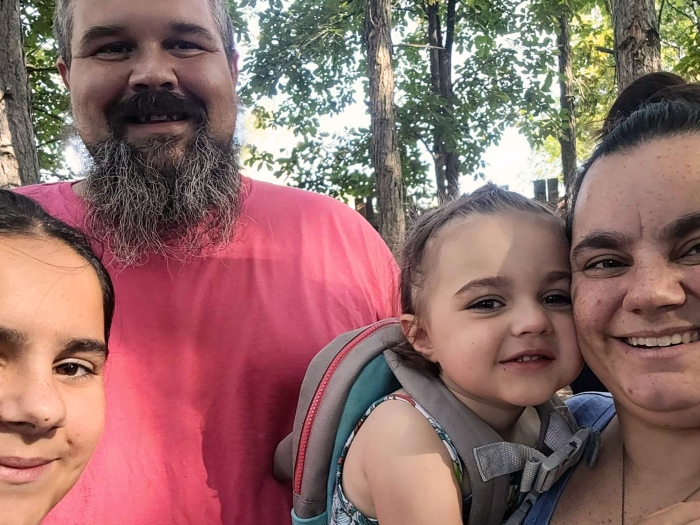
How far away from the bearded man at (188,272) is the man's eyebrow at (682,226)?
1.17 meters

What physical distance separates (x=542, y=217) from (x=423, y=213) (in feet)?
1.52

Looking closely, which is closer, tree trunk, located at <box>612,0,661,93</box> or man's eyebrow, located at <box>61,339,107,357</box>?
man's eyebrow, located at <box>61,339,107,357</box>

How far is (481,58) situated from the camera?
1060 cm

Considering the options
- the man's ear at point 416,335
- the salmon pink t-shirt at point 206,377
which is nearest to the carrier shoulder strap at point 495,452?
the man's ear at point 416,335

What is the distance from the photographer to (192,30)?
7.04 ft

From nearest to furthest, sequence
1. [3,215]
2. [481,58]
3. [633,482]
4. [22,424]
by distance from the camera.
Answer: [22,424] < [3,215] < [633,482] < [481,58]

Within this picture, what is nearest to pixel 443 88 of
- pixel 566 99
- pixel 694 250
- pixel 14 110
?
pixel 566 99

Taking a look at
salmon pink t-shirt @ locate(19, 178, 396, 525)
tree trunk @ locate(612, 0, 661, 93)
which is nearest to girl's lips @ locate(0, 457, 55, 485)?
salmon pink t-shirt @ locate(19, 178, 396, 525)

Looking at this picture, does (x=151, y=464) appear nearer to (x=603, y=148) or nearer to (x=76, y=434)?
(x=76, y=434)

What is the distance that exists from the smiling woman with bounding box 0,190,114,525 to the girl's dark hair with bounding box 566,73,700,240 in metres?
1.22

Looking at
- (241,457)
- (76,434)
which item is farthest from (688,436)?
(76,434)

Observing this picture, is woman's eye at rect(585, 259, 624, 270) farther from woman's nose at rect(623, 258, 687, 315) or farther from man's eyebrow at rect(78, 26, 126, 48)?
man's eyebrow at rect(78, 26, 126, 48)

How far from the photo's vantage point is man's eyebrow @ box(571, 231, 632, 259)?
1.33 meters

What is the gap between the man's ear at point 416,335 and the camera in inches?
71.6
